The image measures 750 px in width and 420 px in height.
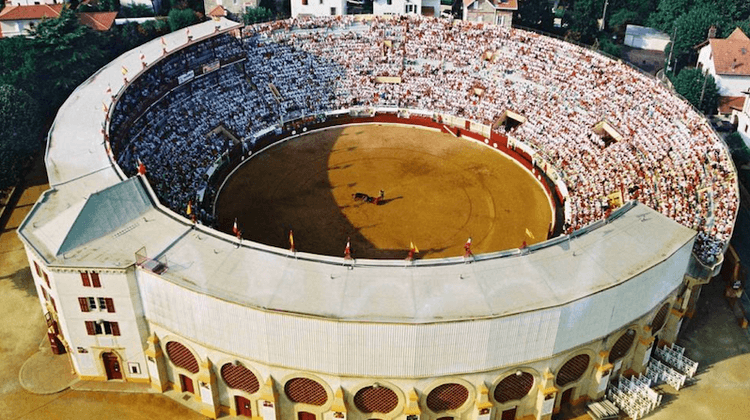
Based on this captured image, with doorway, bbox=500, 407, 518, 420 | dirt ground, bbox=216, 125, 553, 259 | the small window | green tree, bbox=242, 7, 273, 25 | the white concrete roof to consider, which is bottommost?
doorway, bbox=500, 407, 518, 420

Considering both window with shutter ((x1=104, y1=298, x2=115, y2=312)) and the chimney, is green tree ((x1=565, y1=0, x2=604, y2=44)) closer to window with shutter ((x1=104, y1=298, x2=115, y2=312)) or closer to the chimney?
the chimney

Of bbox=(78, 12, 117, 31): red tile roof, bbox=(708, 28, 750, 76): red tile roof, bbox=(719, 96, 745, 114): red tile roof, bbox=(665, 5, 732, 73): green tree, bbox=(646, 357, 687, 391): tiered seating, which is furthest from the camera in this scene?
bbox=(665, 5, 732, 73): green tree

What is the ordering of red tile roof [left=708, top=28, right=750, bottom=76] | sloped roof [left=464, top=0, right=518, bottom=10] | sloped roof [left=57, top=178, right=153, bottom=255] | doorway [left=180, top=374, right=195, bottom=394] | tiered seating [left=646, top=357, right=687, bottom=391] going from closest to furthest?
sloped roof [left=57, top=178, right=153, bottom=255] → doorway [left=180, top=374, right=195, bottom=394] → tiered seating [left=646, top=357, right=687, bottom=391] → red tile roof [left=708, top=28, right=750, bottom=76] → sloped roof [left=464, top=0, right=518, bottom=10]

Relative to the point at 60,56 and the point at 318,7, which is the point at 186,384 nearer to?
the point at 60,56

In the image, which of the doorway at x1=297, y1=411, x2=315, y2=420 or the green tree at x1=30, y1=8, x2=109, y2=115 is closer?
the doorway at x1=297, y1=411, x2=315, y2=420

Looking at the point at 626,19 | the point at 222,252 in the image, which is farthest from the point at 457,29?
the point at 222,252

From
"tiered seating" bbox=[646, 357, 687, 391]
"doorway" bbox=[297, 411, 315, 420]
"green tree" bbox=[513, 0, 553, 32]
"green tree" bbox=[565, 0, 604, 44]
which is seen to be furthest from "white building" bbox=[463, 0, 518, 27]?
"doorway" bbox=[297, 411, 315, 420]

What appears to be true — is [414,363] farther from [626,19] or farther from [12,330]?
[626,19]

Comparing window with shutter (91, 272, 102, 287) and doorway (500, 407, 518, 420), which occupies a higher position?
window with shutter (91, 272, 102, 287)

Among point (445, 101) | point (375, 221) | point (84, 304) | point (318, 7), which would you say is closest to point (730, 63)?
point (445, 101)
